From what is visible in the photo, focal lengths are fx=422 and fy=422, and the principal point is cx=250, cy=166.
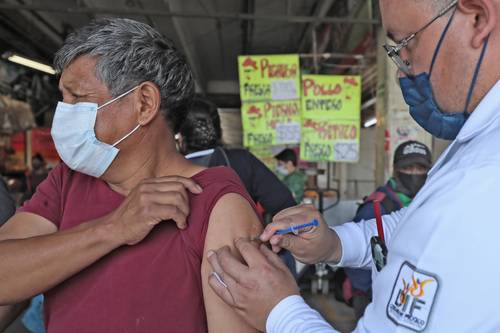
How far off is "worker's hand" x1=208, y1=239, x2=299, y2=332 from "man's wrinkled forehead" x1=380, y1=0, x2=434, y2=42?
0.62 m

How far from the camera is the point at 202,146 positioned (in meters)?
2.80

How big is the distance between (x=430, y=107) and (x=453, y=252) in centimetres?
46

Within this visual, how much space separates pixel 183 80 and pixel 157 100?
0.40ft

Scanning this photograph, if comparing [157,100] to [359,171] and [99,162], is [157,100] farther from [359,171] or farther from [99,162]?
[359,171]

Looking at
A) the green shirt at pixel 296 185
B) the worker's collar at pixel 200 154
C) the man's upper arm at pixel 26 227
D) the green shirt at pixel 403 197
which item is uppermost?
the worker's collar at pixel 200 154

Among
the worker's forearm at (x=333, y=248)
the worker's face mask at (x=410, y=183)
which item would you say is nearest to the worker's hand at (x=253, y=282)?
the worker's forearm at (x=333, y=248)

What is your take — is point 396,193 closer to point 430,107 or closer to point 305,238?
point 305,238

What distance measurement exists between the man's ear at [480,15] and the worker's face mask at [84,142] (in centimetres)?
90

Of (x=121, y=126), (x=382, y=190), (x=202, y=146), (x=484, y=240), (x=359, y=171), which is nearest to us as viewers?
(x=484, y=240)

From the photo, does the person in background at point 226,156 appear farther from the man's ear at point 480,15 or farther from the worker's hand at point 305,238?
the man's ear at point 480,15

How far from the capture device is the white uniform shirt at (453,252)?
694 mm

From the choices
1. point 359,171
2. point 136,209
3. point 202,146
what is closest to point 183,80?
point 136,209

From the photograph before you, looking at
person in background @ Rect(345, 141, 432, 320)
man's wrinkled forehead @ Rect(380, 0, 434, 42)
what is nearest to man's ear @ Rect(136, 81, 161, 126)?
man's wrinkled forehead @ Rect(380, 0, 434, 42)

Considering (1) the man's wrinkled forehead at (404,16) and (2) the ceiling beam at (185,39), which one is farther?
(2) the ceiling beam at (185,39)
